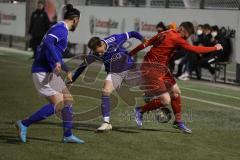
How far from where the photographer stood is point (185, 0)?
21000 mm

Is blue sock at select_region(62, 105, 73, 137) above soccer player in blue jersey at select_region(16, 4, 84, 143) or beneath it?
beneath

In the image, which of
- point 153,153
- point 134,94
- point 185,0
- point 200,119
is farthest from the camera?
point 185,0

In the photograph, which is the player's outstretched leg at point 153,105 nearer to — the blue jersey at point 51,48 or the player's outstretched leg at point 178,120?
the player's outstretched leg at point 178,120

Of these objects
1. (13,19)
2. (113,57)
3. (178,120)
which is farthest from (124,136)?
(13,19)

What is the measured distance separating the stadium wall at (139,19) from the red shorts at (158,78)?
792 cm

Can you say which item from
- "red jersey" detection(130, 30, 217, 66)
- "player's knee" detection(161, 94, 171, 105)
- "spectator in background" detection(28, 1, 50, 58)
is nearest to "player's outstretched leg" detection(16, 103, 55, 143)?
"player's knee" detection(161, 94, 171, 105)

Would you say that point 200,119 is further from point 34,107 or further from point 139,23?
point 139,23

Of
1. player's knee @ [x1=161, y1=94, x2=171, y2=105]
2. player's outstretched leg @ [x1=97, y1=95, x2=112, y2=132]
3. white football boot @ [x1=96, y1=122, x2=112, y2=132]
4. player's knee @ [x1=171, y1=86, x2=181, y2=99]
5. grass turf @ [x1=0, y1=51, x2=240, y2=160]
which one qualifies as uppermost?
player's knee @ [x1=171, y1=86, x2=181, y2=99]

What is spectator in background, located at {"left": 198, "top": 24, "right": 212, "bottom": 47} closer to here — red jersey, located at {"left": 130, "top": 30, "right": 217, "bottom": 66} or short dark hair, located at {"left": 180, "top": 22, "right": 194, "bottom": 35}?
red jersey, located at {"left": 130, "top": 30, "right": 217, "bottom": 66}

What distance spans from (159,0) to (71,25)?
13469 millimetres

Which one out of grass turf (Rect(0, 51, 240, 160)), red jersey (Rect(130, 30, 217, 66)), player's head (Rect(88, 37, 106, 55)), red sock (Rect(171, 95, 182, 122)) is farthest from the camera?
red sock (Rect(171, 95, 182, 122))

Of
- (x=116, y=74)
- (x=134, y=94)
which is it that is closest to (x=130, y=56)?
(x=116, y=74)

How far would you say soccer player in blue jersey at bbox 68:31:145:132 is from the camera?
10.0m

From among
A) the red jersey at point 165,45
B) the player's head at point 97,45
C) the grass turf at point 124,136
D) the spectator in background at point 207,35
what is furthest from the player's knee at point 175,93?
the spectator in background at point 207,35
